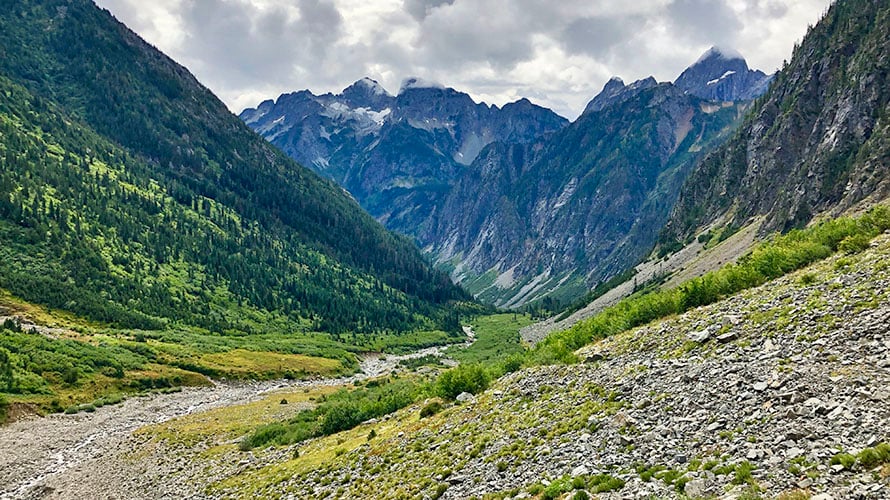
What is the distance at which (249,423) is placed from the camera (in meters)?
61.2

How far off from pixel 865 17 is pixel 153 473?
252130 millimetres

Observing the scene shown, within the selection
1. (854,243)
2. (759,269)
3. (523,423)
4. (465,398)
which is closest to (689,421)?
(523,423)

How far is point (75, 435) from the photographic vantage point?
209ft

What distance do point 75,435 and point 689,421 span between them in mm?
73187

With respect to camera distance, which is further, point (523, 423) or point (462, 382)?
point (462, 382)

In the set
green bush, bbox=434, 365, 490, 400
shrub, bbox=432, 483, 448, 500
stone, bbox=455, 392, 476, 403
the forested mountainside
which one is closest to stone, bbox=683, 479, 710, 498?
shrub, bbox=432, 483, 448, 500

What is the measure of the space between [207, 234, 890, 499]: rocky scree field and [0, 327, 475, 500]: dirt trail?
1030 inches

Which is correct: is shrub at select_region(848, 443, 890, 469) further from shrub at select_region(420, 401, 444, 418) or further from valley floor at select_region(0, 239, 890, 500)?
shrub at select_region(420, 401, 444, 418)

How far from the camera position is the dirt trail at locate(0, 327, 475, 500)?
1916 inches

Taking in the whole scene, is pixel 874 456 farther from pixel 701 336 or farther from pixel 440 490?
pixel 440 490

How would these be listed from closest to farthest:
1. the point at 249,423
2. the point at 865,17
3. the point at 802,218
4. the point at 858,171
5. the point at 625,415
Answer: the point at 625,415
the point at 249,423
the point at 858,171
the point at 802,218
the point at 865,17

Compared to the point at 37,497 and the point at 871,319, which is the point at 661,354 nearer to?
the point at 871,319

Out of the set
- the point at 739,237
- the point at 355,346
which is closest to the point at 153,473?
the point at 355,346

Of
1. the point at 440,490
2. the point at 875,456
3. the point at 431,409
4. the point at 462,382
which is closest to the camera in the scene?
the point at 875,456
